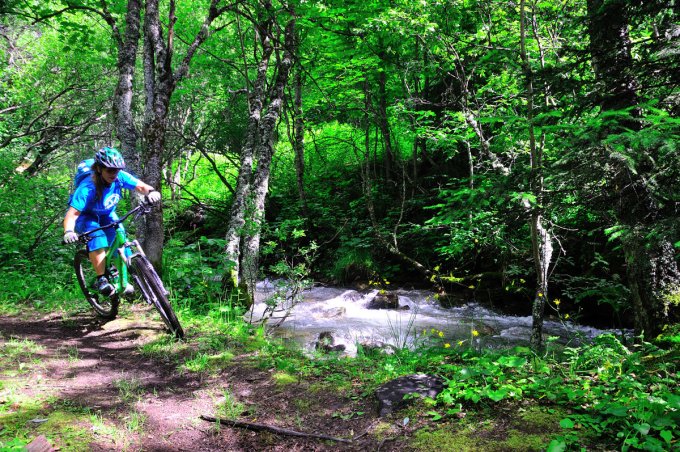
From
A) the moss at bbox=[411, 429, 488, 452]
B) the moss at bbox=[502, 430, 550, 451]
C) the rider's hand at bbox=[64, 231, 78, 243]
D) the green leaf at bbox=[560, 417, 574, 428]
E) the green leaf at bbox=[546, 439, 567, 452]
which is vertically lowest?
the moss at bbox=[411, 429, 488, 452]

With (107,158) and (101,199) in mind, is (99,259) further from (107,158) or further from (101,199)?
(107,158)

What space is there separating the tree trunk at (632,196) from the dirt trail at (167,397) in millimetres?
2955

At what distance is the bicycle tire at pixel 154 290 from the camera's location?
479 cm

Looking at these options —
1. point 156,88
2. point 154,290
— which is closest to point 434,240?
point 156,88

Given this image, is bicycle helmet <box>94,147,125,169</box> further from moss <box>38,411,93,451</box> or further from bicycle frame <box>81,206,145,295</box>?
moss <box>38,411,93,451</box>

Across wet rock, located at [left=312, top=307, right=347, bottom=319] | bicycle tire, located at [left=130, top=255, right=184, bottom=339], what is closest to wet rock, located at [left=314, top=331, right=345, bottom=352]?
wet rock, located at [left=312, top=307, right=347, bottom=319]

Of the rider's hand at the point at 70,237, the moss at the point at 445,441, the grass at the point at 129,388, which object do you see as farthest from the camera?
the rider's hand at the point at 70,237

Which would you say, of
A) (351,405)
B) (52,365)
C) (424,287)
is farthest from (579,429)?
(424,287)

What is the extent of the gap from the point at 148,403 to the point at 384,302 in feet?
22.4

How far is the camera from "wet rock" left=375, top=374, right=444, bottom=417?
10.4 feet

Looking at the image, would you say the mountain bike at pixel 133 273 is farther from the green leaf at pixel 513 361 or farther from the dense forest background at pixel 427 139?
the green leaf at pixel 513 361

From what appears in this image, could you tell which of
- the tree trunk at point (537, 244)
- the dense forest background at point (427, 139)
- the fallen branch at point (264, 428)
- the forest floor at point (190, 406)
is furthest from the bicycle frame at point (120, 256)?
the tree trunk at point (537, 244)

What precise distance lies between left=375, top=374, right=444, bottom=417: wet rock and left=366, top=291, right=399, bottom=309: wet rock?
6211mm

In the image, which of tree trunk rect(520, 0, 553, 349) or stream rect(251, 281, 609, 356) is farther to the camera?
stream rect(251, 281, 609, 356)
